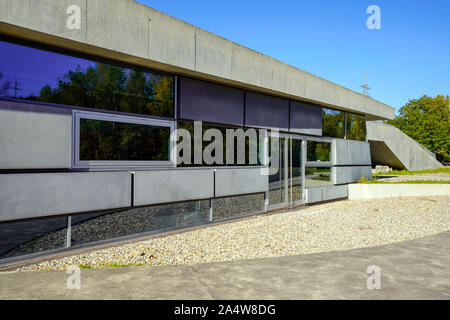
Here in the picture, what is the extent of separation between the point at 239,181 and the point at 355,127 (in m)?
8.02

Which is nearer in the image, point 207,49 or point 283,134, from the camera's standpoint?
point 207,49

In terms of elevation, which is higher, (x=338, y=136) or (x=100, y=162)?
(x=338, y=136)

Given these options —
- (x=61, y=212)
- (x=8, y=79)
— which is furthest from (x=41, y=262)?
(x=8, y=79)

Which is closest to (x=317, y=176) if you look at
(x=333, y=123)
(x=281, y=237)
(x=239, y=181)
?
(x=333, y=123)

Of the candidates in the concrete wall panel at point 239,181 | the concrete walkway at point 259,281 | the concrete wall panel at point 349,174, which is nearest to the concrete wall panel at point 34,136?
the concrete walkway at point 259,281

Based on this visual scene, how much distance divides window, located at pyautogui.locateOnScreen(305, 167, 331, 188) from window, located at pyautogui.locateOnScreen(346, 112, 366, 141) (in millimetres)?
2380

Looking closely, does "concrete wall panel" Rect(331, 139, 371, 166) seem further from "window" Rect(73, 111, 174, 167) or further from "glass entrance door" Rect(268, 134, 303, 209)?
"window" Rect(73, 111, 174, 167)

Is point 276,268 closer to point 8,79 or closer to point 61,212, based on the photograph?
point 61,212

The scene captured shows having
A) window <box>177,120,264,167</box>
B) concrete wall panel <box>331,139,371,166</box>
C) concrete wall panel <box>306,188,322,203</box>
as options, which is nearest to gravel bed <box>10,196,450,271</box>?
concrete wall panel <box>306,188,322,203</box>

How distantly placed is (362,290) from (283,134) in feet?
23.1

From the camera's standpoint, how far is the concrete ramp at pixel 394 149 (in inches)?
1030

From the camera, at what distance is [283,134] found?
1084 cm

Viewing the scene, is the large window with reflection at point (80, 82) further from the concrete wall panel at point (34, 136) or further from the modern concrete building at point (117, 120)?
the concrete wall panel at point (34, 136)

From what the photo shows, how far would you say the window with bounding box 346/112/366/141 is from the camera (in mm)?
14508
